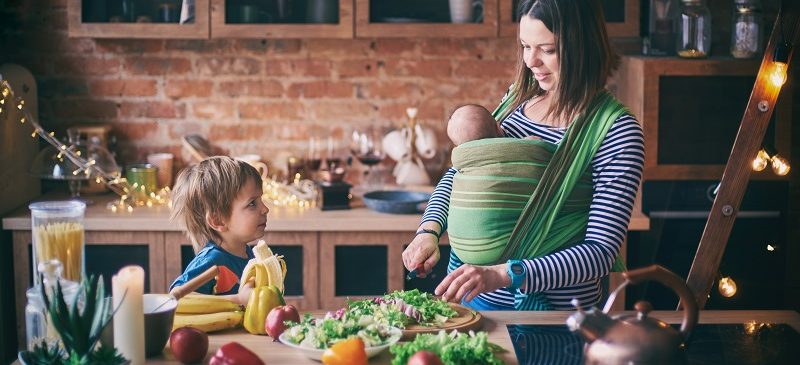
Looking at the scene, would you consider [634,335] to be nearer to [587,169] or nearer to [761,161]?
[587,169]

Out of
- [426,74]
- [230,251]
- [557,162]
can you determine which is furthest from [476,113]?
[426,74]

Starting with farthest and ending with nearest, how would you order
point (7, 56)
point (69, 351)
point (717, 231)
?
point (7, 56) < point (717, 231) < point (69, 351)

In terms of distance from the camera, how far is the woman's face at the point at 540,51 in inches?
98.6

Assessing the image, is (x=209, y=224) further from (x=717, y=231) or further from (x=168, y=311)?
(x=717, y=231)

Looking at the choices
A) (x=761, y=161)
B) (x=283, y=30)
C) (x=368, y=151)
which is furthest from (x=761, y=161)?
(x=283, y=30)

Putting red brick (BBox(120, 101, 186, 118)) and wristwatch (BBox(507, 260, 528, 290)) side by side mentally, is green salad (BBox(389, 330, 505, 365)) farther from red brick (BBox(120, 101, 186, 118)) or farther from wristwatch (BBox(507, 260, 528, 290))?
red brick (BBox(120, 101, 186, 118))

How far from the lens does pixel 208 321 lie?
2246 millimetres

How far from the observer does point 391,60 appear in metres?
4.53

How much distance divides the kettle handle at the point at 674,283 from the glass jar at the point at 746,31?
7.51ft

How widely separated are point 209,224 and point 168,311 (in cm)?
68

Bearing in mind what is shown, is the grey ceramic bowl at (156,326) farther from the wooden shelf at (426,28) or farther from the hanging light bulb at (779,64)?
the wooden shelf at (426,28)

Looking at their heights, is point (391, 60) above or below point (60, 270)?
above

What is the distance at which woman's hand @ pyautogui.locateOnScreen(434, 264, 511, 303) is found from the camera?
2.31 metres

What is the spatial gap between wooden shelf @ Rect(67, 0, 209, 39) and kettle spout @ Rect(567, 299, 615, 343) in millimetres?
2622
